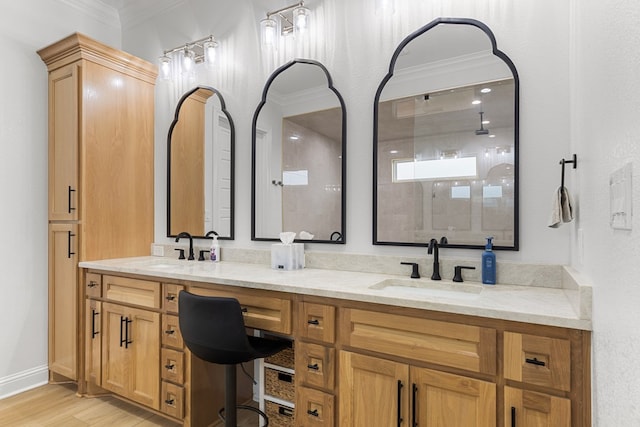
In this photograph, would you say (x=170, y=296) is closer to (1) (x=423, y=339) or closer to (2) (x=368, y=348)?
(2) (x=368, y=348)

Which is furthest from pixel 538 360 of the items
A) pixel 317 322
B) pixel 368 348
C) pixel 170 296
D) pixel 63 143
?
pixel 63 143

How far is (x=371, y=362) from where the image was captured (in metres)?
1.50

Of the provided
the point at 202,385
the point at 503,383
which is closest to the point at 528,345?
the point at 503,383

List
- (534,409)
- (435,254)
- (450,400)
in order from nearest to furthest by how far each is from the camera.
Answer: (534,409) → (450,400) → (435,254)

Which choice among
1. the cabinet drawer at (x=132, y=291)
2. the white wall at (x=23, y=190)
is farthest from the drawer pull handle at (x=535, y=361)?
the white wall at (x=23, y=190)

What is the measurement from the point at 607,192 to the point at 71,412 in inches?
120

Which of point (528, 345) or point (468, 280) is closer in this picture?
point (528, 345)

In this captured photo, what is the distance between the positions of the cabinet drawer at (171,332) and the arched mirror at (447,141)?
125cm

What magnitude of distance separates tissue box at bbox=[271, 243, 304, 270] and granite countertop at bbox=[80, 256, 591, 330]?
0.19 feet

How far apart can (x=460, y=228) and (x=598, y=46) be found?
103 centimetres

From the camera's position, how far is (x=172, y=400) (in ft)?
6.87

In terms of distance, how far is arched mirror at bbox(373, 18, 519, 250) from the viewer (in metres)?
1.79

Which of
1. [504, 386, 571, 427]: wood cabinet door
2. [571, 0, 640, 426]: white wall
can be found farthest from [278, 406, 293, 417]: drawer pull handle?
[571, 0, 640, 426]: white wall

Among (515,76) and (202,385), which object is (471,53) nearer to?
(515,76)
